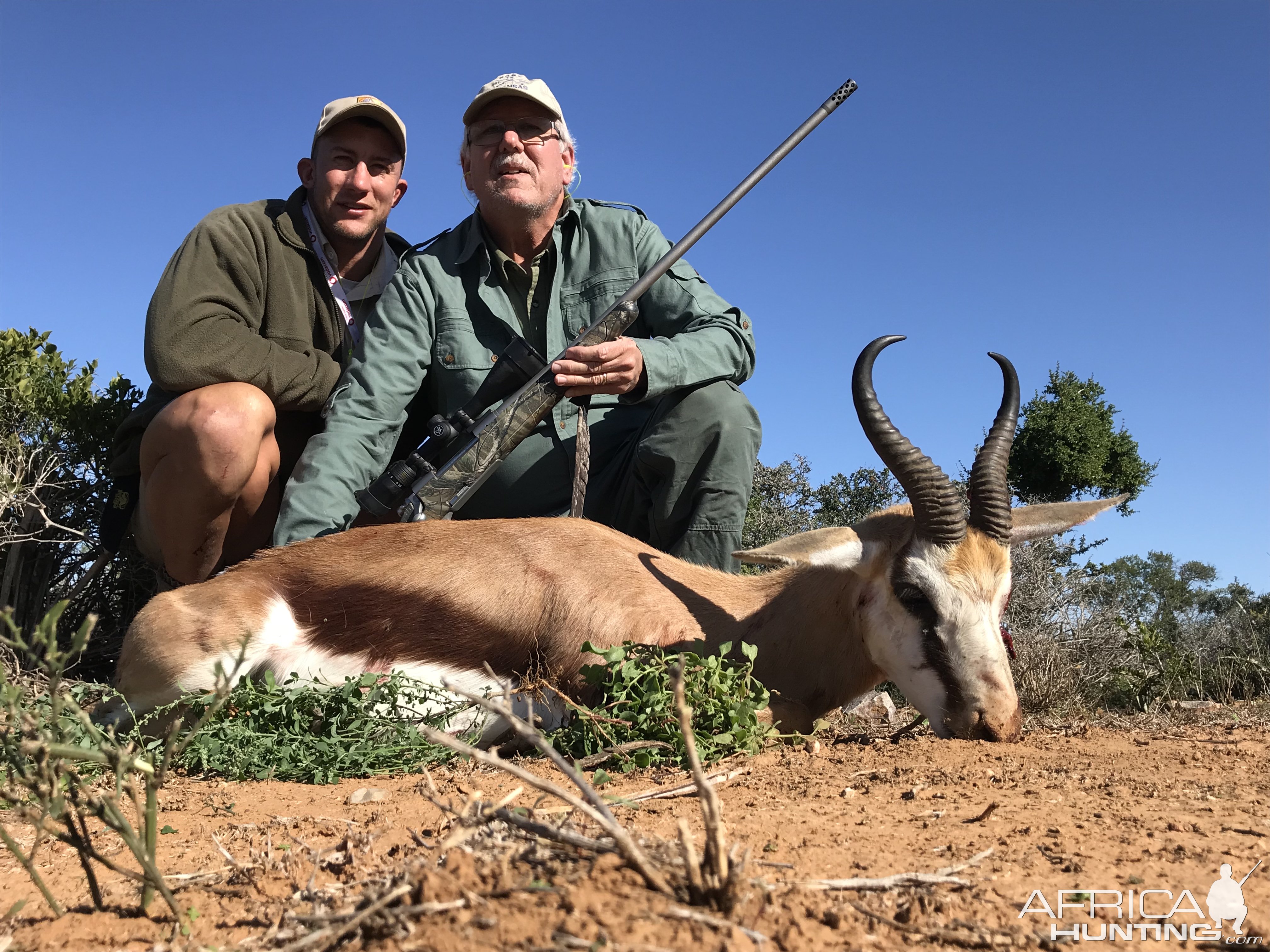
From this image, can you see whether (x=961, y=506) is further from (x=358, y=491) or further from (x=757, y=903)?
(x=358, y=491)

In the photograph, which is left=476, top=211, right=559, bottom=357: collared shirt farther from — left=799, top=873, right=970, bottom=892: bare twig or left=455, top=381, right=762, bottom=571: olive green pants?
left=799, top=873, right=970, bottom=892: bare twig

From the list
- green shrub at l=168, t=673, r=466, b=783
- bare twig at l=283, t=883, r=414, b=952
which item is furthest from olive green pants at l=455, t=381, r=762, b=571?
bare twig at l=283, t=883, r=414, b=952

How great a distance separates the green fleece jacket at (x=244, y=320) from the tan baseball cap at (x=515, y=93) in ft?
4.59

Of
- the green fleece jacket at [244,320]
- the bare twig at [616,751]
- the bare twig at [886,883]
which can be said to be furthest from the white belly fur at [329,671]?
the bare twig at [886,883]

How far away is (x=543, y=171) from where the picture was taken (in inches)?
241

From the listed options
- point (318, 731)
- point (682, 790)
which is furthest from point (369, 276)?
point (682, 790)

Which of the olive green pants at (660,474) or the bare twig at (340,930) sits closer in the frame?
the bare twig at (340,930)

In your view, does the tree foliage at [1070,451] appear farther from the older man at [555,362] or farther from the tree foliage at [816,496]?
the older man at [555,362]

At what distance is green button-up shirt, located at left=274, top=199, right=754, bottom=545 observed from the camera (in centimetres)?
522

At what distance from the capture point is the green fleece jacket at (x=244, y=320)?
5484 millimetres

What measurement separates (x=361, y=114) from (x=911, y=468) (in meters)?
4.45

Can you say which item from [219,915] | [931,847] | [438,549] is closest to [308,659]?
[438,549]

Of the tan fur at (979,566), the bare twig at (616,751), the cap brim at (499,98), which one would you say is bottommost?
the bare twig at (616,751)

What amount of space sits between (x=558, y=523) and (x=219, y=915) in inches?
111
